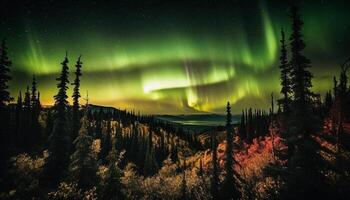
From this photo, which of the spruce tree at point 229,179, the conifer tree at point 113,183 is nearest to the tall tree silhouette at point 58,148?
the conifer tree at point 113,183

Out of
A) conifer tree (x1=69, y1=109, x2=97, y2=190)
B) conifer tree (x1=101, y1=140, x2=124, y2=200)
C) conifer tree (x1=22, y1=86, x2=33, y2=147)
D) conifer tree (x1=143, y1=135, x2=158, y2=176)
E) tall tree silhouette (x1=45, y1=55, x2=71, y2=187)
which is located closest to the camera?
conifer tree (x1=101, y1=140, x2=124, y2=200)

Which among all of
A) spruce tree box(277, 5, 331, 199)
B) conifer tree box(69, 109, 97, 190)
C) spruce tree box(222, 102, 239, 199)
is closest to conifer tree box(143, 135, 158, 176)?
conifer tree box(69, 109, 97, 190)

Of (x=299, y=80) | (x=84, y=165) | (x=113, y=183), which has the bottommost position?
(x=113, y=183)

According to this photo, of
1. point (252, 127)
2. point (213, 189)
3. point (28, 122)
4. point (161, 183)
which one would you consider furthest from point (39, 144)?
point (252, 127)

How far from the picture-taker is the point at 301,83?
16188 millimetres

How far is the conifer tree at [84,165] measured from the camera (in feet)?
83.1

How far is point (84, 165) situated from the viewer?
25.8 metres

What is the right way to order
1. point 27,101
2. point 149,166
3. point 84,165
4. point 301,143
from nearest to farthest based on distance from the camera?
point 301,143
point 84,165
point 149,166
point 27,101

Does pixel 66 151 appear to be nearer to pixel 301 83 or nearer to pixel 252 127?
pixel 301 83

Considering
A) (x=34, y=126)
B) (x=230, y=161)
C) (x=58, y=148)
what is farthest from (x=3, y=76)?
(x=34, y=126)

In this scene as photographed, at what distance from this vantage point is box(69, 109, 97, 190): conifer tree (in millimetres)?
25344

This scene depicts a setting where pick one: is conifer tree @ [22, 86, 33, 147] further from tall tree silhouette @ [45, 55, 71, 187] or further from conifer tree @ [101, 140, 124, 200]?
conifer tree @ [101, 140, 124, 200]

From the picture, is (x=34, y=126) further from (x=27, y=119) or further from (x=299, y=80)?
(x=299, y=80)

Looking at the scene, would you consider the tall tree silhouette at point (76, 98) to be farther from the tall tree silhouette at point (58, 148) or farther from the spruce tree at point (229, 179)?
the spruce tree at point (229, 179)
